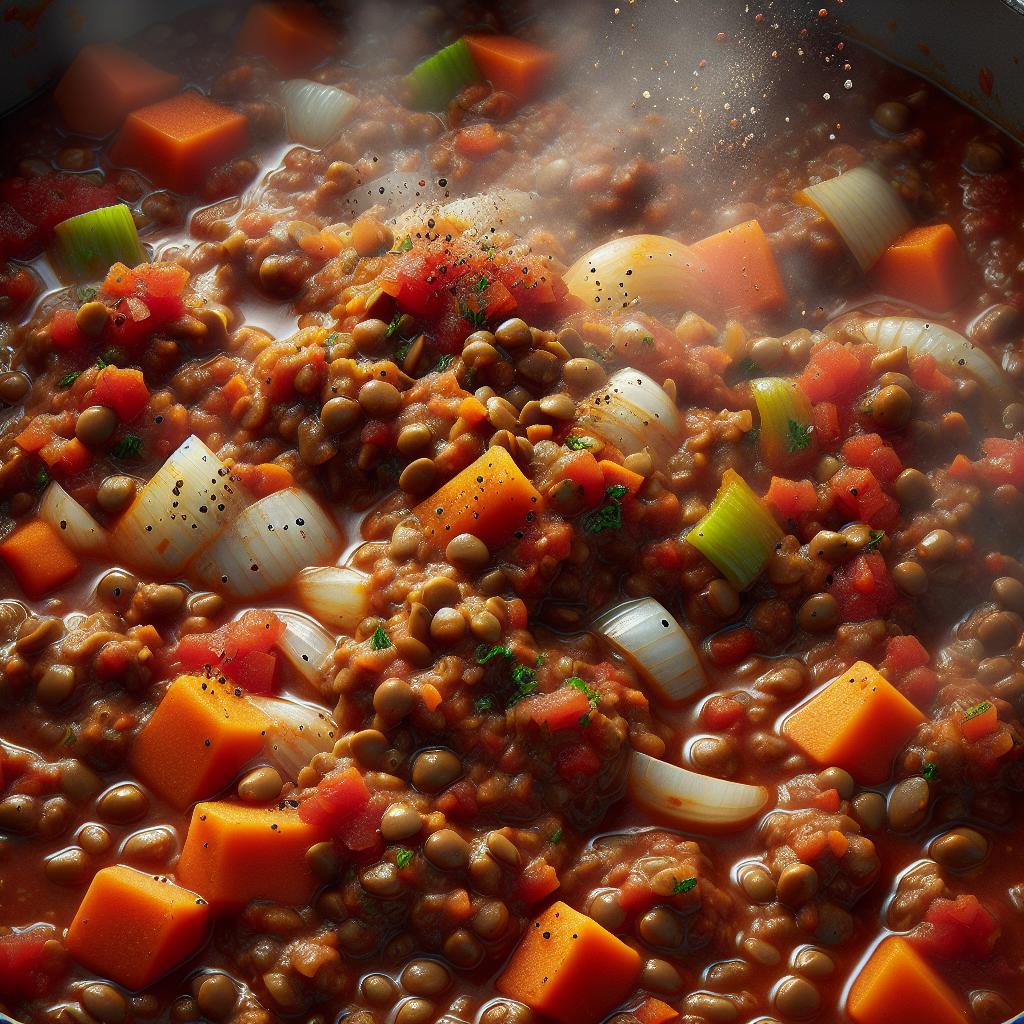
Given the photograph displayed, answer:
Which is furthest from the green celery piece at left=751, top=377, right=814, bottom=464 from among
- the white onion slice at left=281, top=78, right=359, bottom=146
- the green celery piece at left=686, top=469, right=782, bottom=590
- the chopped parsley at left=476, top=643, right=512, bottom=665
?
the white onion slice at left=281, top=78, right=359, bottom=146

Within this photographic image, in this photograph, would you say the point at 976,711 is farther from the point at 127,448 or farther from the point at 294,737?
the point at 127,448

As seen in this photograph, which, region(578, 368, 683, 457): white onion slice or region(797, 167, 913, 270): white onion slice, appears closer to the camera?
region(578, 368, 683, 457): white onion slice

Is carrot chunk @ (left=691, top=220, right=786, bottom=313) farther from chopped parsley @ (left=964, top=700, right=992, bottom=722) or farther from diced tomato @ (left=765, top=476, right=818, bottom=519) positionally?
chopped parsley @ (left=964, top=700, right=992, bottom=722)

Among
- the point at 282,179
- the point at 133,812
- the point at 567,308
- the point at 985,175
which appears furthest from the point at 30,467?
the point at 985,175

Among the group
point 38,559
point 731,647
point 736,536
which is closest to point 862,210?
point 736,536

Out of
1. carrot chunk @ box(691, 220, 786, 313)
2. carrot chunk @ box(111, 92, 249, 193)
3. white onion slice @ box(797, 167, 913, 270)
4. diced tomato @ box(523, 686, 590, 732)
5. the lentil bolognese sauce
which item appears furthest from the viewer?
carrot chunk @ box(111, 92, 249, 193)

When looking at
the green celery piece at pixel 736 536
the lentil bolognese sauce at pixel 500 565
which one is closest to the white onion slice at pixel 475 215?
the lentil bolognese sauce at pixel 500 565
